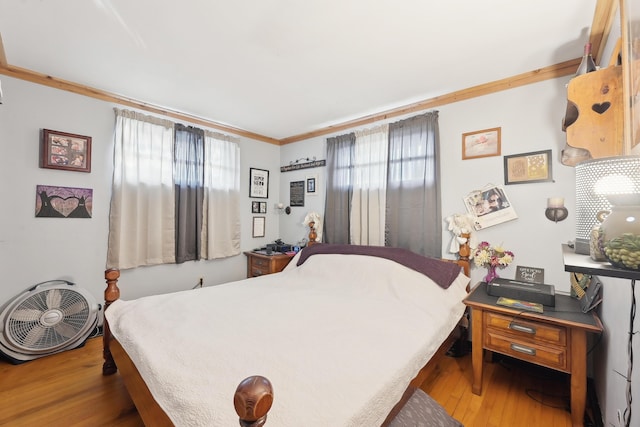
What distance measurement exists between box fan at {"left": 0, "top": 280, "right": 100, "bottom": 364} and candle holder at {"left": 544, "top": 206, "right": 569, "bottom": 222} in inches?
154

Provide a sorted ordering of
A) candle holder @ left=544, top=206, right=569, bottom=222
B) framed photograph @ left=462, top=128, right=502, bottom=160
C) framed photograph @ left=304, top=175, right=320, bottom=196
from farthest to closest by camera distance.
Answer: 1. framed photograph @ left=304, top=175, right=320, bottom=196
2. framed photograph @ left=462, top=128, right=502, bottom=160
3. candle holder @ left=544, top=206, right=569, bottom=222

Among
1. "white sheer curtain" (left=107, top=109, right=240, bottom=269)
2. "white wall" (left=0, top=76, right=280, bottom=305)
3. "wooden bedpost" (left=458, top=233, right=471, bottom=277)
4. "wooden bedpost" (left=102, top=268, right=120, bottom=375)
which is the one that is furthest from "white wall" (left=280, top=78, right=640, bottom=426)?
"white wall" (left=0, top=76, right=280, bottom=305)

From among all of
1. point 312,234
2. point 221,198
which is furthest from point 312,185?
point 221,198

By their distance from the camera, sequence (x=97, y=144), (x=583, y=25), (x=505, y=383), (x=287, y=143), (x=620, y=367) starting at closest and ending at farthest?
(x=620, y=367) < (x=583, y=25) < (x=505, y=383) < (x=97, y=144) < (x=287, y=143)

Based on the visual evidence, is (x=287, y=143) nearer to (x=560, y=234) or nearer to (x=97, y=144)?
(x=97, y=144)

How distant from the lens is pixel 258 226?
3.93 meters

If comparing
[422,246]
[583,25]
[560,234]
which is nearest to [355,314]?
[422,246]

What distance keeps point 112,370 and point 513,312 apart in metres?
2.91

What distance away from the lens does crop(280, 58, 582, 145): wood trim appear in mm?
2045

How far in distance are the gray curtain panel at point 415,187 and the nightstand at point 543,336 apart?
2.75 feet

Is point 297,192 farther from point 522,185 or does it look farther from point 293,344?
point 293,344

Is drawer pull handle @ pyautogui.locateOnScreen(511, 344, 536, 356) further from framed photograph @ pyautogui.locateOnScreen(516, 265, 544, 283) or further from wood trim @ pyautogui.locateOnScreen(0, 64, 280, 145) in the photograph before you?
wood trim @ pyautogui.locateOnScreen(0, 64, 280, 145)

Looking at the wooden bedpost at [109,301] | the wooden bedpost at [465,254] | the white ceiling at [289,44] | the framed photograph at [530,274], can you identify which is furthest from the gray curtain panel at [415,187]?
the wooden bedpost at [109,301]

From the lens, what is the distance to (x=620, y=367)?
127cm
